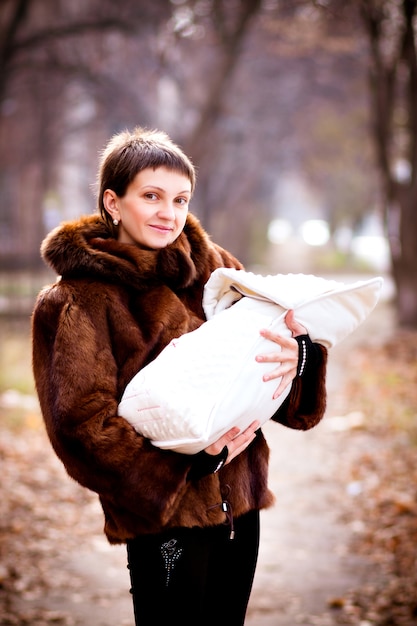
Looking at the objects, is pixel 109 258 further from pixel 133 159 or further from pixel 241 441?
pixel 241 441

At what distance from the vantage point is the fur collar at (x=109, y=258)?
7.54 feet

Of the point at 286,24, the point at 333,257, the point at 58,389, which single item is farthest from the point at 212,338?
the point at 333,257

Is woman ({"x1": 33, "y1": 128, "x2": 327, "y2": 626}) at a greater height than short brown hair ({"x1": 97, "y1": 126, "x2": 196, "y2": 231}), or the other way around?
short brown hair ({"x1": 97, "y1": 126, "x2": 196, "y2": 231})

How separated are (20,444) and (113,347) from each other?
18.2 ft

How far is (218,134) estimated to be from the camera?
1909cm

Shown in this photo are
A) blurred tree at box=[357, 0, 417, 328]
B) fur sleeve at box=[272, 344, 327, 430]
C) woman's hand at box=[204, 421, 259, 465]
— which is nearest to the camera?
woman's hand at box=[204, 421, 259, 465]

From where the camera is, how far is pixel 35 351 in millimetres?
2328

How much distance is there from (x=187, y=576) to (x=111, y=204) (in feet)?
3.72

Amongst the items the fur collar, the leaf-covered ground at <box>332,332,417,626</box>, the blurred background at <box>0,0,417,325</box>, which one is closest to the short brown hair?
the fur collar

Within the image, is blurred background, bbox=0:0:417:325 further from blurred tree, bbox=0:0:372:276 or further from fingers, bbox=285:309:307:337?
fingers, bbox=285:309:307:337

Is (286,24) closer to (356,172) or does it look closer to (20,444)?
(20,444)

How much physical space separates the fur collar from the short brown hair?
0.10 meters

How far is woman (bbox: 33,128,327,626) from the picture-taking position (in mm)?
2186

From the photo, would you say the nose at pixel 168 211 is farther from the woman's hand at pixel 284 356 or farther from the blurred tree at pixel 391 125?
the blurred tree at pixel 391 125
